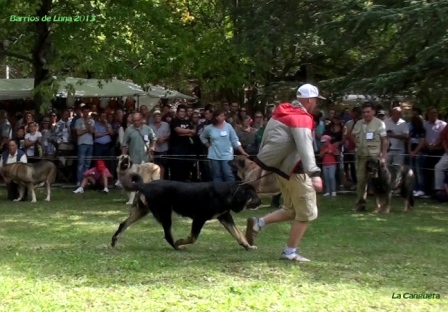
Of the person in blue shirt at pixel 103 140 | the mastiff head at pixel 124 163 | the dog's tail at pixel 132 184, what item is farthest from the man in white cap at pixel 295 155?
the person in blue shirt at pixel 103 140

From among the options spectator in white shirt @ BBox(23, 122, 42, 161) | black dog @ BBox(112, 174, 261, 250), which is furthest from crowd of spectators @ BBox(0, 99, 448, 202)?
black dog @ BBox(112, 174, 261, 250)

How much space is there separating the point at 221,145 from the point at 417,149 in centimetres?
465

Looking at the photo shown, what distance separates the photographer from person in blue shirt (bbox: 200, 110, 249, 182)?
14.8 meters

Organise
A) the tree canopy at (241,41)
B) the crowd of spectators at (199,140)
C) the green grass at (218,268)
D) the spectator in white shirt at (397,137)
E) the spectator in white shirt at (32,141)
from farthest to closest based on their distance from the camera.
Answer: the spectator in white shirt at (32,141)
the spectator in white shirt at (397,137)
the crowd of spectators at (199,140)
the tree canopy at (241,41)
the green grass at (218,268)

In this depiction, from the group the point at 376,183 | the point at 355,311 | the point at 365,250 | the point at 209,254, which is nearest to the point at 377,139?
the point at 376,183

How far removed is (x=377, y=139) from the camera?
1416 cm

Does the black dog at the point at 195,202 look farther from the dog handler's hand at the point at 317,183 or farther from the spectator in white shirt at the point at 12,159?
the spectator in white shirt at the point at 12,159

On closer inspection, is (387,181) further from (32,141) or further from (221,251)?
(32,141)

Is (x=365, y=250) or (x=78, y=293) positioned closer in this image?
(x=78, y=293)

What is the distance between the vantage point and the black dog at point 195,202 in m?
9.26

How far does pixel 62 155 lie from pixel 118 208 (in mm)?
4905

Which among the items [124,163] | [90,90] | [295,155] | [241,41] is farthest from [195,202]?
[90,90]

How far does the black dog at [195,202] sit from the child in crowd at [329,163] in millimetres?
7427

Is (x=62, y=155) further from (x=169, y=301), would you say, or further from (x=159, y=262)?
(x=169, y=301)
